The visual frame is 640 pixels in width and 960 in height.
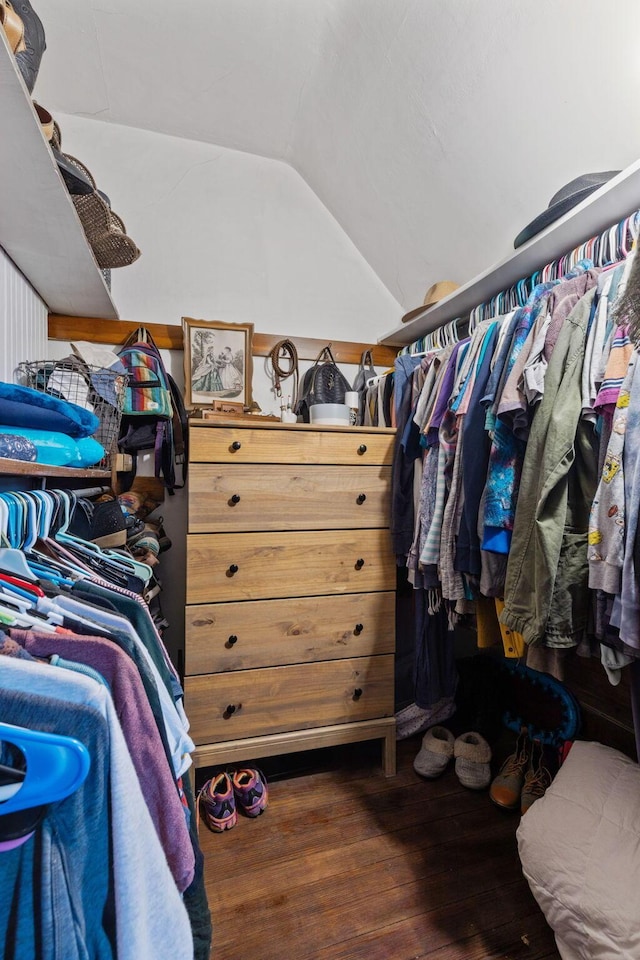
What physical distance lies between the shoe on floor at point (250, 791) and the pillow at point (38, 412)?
4.28ft

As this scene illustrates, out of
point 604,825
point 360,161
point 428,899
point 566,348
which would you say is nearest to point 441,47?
point 360,161

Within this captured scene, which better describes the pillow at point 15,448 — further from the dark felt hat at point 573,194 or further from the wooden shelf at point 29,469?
the dark felt hat at point 573,194

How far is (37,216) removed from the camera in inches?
44.9

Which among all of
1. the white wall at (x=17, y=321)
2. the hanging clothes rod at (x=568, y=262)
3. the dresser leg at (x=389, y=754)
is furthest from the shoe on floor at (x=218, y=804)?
the hanging clothes rod at (x=568, y=262)

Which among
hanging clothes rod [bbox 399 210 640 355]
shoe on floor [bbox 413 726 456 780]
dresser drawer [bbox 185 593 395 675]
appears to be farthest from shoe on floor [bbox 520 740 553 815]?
hanging clothes rod [bbox 399 210 640 355]

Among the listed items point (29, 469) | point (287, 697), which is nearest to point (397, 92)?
point (29, 469)

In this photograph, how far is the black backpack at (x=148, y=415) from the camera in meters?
1.80

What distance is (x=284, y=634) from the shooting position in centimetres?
160

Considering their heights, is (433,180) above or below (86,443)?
above

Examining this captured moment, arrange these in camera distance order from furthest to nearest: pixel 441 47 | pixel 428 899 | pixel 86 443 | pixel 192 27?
pixel 192 27
pixel 441 47
pixel 428 899
pixel 86 443

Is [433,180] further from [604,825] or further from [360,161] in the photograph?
[604,825]

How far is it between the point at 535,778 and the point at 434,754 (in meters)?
0.35

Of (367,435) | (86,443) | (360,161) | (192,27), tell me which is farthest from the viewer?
(360,161)

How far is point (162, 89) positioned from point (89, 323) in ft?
3.12
